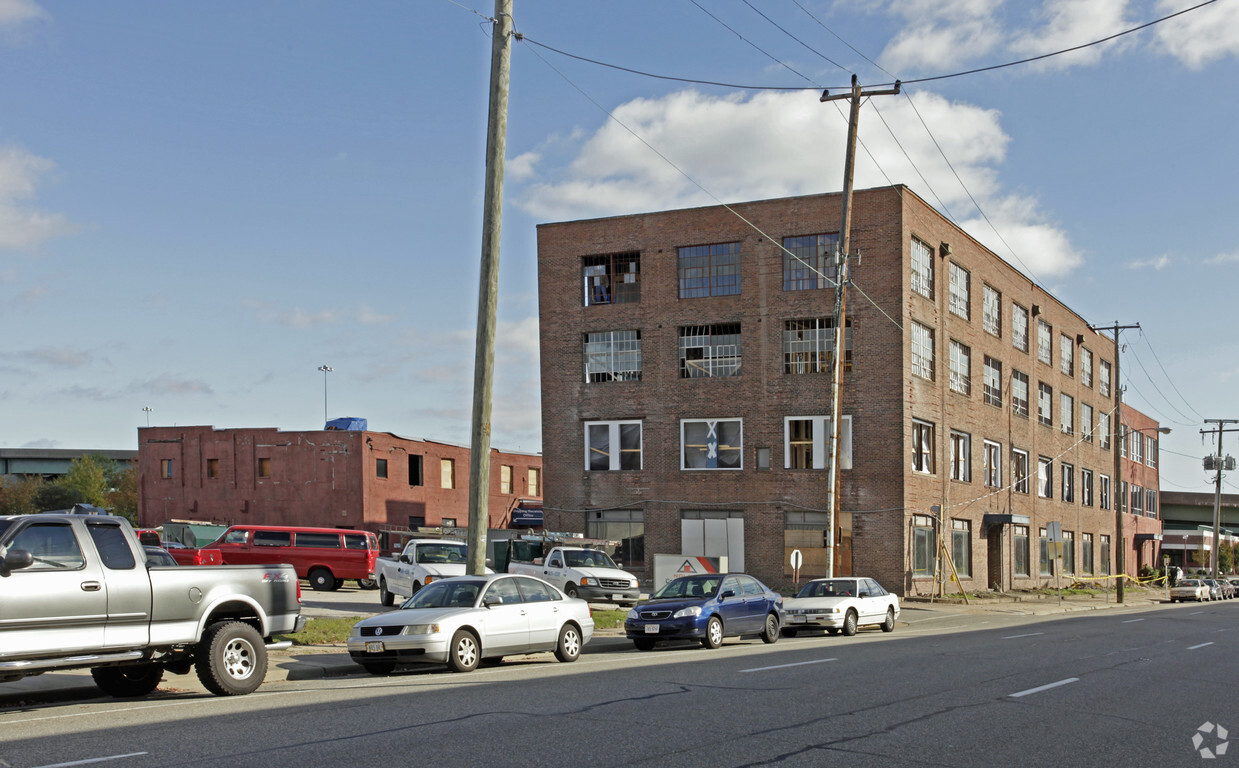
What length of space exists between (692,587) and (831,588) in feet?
21.2

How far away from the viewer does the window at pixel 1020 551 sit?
55300mm

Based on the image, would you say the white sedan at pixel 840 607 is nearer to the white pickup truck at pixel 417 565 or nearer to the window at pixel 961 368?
the white pickup truck at pixel 417 565

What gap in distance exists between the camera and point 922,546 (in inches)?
1769

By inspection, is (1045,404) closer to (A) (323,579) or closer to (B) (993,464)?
(B) (993,464)

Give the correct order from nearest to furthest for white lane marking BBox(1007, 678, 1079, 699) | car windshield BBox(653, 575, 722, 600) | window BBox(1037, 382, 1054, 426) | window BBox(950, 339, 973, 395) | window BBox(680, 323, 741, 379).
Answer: white lane marking BBox(1007, 678, 1079, 699) < car windshield BBox(653, 575, 722, 600) < window BBox(680, 323, 741, 379) < window BBox(950, 339, 973, 395) < window BBox(1037, 382, 1054, 426)

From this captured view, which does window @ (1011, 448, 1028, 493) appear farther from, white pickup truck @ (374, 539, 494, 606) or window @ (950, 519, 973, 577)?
white pickup truck @ (374, 539, 494, 606)

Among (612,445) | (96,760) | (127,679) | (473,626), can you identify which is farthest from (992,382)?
(96,760)

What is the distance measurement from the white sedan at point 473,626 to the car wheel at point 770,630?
6.31 metres

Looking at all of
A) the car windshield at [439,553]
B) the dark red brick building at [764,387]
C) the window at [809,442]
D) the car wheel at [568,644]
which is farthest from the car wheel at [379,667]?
the window at [809,442]

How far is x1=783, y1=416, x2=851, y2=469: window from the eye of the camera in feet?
143

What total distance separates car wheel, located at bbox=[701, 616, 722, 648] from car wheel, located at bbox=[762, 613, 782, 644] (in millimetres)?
1904

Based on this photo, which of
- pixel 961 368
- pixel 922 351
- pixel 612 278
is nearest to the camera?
pixel 922 351

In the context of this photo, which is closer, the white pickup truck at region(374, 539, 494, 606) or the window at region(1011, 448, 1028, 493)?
the white pickup truck at region(374, 539, 494, 606)

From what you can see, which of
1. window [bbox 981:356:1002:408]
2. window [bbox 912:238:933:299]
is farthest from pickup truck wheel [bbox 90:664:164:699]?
window [bbox 981:356:1002:408]
